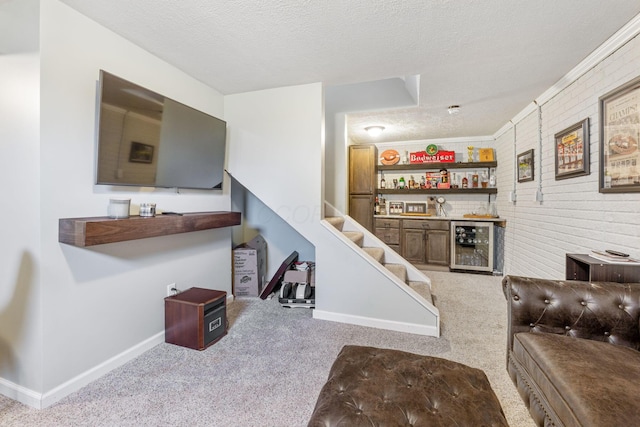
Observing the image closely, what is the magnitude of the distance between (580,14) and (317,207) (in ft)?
7.40

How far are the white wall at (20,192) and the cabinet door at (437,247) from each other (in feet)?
15.1

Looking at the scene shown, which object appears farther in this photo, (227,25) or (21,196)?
(227,25)

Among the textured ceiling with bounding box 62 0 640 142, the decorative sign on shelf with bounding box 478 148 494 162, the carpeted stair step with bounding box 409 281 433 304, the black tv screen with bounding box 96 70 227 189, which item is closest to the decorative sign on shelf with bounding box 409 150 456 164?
the decorative sign on shelf with bounding box 478 148 494 162

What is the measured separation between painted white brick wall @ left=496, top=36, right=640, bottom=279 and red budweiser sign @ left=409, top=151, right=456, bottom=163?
36.8 inches

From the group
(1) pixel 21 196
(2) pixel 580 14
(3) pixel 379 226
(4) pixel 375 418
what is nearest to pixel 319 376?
(4) pixel 375 418

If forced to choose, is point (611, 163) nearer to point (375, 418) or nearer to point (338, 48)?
point (338, 48)

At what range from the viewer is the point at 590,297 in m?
1.44

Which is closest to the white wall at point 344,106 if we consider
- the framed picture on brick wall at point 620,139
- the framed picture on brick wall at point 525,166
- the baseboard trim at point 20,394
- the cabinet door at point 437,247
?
the framed picture on brick wall at point 525,166

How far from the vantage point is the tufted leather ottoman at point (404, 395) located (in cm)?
90

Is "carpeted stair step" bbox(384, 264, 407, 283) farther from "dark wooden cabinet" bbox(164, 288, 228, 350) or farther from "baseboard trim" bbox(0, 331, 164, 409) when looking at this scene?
"baseboard trim" bbox(0, 331, 164, 409)

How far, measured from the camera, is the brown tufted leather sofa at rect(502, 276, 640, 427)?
3.18 feet

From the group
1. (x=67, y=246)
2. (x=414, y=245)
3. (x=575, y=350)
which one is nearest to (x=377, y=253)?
(x=414, y=245)

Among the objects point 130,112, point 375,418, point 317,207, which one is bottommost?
point 375,418

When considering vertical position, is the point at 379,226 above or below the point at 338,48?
below
